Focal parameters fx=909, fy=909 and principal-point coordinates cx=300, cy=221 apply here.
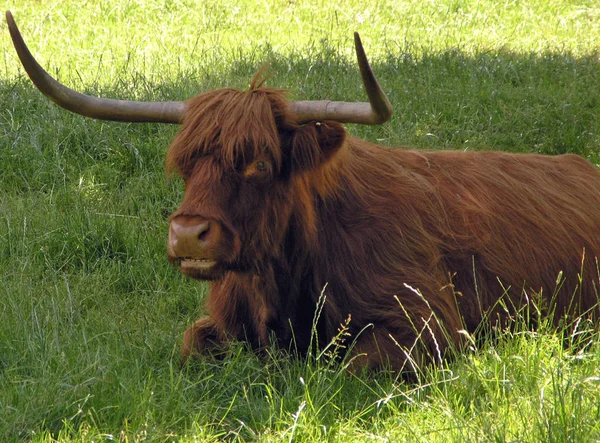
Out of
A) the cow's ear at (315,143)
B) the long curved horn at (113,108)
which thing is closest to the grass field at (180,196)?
the cow's ear at (315,143)

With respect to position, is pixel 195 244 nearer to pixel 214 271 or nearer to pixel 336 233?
pixel 214 271

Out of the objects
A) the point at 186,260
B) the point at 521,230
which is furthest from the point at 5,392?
the point at 521,230

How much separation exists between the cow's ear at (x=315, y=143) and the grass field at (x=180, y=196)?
2.96 ft

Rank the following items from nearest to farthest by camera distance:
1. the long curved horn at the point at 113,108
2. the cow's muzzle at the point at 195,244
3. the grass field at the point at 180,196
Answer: the grass field at the point at 180,196 → the cow's muzzle at the point at 195,244 → the long curved horn at the point at 113,108

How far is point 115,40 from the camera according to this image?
371 inches

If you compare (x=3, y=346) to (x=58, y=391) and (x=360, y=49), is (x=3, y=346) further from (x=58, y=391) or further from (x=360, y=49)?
(x=360, y=49)

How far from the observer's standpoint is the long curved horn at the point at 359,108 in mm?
3428

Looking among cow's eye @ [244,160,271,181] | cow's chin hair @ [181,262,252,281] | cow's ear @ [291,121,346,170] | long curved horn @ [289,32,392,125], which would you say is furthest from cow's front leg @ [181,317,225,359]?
long curved horn @ [289,32,392,125]

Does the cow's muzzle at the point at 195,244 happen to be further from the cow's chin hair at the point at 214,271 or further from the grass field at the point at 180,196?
the grass field at the point at 180,196

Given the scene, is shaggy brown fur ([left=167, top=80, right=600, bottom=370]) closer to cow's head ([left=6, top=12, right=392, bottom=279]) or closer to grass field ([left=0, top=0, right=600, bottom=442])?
cow's head ([left=6, top=12, right=392, bottom=279])

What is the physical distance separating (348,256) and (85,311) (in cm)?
166

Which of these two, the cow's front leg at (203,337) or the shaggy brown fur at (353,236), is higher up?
the shaggy brown fur at (353,236)

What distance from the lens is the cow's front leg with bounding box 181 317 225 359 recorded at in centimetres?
440

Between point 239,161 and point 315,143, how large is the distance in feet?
1.17
